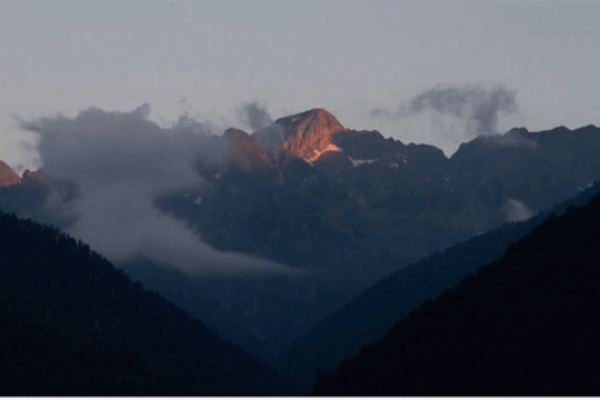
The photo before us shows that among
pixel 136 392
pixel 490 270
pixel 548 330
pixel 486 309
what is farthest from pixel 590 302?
pixel 136 392

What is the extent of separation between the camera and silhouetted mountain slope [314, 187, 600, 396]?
131250 millimetres

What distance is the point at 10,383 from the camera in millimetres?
175125

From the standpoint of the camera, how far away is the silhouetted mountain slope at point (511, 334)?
131 m

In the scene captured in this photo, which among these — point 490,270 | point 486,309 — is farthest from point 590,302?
point 490,270

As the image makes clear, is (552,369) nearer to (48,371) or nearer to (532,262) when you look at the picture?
(532,262)

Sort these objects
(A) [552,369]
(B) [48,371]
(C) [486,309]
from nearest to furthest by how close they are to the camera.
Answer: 1. (A) [552,369]
2. (C) [486,309]
3. (B) [48,371]

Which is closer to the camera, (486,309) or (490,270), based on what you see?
(486,309)

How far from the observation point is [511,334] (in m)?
143

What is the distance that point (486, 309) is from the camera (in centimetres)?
15350

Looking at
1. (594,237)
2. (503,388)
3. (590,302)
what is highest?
(594,237)

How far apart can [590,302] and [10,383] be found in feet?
229

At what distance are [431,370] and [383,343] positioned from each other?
18.8 meters

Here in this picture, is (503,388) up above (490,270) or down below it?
below

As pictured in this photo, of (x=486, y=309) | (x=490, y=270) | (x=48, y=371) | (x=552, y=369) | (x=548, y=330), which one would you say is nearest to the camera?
(x=552, y=369)
